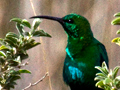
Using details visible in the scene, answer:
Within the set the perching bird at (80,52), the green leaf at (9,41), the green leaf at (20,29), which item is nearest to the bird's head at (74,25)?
the perching bird at (80,52)

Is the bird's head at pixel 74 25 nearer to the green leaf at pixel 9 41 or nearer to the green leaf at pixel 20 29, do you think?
the green leaf at pixel 20 29

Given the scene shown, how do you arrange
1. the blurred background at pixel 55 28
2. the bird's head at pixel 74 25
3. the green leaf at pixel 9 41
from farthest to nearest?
the blurred background at pixel 55 28 → the bird's head at pixel 74 25 → the green leaf at pixel 9 41

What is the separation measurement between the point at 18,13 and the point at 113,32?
1.08 meters

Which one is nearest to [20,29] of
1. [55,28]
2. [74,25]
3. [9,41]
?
[9,41]

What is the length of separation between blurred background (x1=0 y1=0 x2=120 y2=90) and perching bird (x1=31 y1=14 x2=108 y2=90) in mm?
797

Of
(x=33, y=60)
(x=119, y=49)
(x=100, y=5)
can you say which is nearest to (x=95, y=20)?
(x=100, y=5)

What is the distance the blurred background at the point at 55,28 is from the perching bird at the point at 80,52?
2.62 ft

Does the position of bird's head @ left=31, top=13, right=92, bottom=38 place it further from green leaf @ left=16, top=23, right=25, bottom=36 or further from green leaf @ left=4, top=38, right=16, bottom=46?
green leaf @ left=4, top=38, right=16, bottom=46

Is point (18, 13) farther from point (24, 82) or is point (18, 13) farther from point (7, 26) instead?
point (24, 82)

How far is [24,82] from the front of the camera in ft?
8.97

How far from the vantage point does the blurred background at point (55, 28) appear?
2799 millimetres

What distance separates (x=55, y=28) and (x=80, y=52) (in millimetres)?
1035

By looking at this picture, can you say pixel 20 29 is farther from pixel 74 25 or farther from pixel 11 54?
pixel 74 25

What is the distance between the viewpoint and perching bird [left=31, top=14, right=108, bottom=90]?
1968mm
